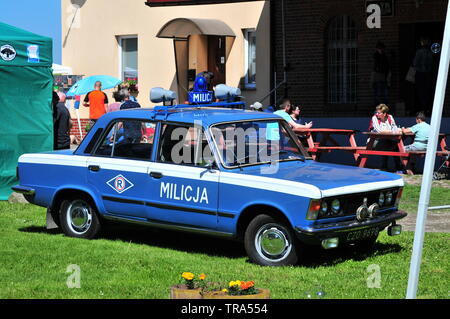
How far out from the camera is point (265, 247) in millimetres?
8977

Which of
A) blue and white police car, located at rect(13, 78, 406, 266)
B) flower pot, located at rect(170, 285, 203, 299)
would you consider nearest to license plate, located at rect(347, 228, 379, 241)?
blue and white police car, located at rect(13, 78, 406, 266)

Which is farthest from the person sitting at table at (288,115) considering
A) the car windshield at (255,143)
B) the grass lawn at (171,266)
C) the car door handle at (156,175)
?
the car door handle at (156,175)

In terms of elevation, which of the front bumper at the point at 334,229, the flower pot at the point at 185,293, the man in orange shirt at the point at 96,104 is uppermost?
the man in orange shirt at the point at 96,104

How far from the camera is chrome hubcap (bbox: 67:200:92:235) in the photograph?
415 inches

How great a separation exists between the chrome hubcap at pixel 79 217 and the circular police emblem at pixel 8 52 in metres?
4.75

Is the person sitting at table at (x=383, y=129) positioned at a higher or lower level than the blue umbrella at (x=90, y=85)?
lower

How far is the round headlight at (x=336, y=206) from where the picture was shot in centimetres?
875

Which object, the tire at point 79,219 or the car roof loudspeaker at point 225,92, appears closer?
the tire at point 79,219

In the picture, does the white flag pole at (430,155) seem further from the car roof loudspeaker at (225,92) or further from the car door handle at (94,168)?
the car roof loudspeaker at (225,92)

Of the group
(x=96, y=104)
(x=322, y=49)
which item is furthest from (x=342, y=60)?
(x=96, y=104)

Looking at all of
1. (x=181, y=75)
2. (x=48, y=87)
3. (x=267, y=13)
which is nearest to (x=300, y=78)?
(x=267, y=13)

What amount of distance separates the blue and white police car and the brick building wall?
10.3 meters

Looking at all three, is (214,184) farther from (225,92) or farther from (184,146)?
(225,92)

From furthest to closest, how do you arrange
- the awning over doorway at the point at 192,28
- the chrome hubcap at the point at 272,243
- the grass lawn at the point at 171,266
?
the awning over doorway at the point at 192,28, the chrome hubcap at the point at 272,243, the grass lawn at the point at 171,266
